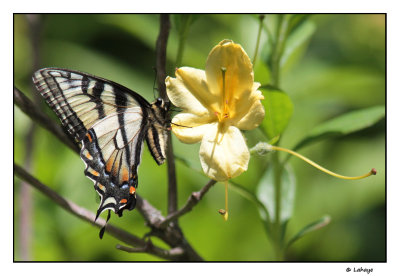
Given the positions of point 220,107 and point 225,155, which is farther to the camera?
point 220,107

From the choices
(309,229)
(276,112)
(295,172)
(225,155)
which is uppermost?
(276,112)

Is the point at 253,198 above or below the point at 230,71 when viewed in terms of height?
below

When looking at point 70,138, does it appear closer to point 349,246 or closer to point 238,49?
point 238,49

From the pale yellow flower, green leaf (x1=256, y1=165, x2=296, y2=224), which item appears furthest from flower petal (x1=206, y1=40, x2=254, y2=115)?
green leaf (x1=256, y1=165, x2=296, y2=224)

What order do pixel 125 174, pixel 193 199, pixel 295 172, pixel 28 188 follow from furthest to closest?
pixel 295 172 → pixel 28 188 → pixel 125 174 → pixel 193 199

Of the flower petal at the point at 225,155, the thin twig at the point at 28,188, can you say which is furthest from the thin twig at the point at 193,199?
the thin twig at the point at 28,188

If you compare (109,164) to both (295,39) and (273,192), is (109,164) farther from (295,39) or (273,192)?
(295,39)

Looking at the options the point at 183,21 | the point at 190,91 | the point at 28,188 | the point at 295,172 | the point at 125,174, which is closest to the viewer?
the point at 190,91

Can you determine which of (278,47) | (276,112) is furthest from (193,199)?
(278,47)

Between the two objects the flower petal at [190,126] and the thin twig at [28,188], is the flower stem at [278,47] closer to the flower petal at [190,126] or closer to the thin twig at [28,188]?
the flower petal at [190,126]
